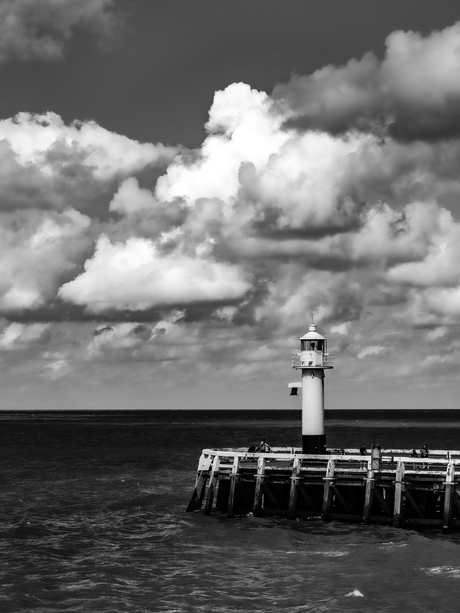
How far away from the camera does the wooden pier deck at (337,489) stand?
30188 mm

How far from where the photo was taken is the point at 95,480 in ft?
175

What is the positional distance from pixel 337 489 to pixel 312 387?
553 centimetres

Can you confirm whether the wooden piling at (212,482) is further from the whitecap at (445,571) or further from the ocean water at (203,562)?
the whitecap at (445,571)

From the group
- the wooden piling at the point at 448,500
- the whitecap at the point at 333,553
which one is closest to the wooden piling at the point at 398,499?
the wooden piling at the point at 448,500

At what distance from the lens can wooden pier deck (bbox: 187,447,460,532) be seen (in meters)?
30.2

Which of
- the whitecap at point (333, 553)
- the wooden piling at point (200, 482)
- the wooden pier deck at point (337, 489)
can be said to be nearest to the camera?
the whitecap at point (333, 553)

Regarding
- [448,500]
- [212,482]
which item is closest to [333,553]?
[448,500]

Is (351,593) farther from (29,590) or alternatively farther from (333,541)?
(29,590)

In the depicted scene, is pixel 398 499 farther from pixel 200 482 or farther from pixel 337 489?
pixel 200 482

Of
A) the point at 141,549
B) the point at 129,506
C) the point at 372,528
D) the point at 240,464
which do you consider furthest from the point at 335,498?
the point at 129,506

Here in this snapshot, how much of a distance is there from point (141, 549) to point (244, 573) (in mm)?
5349

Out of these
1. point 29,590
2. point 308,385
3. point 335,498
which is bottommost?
point 29,590

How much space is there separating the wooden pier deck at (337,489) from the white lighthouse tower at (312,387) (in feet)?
5.24

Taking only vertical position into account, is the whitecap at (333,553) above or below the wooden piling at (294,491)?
below
